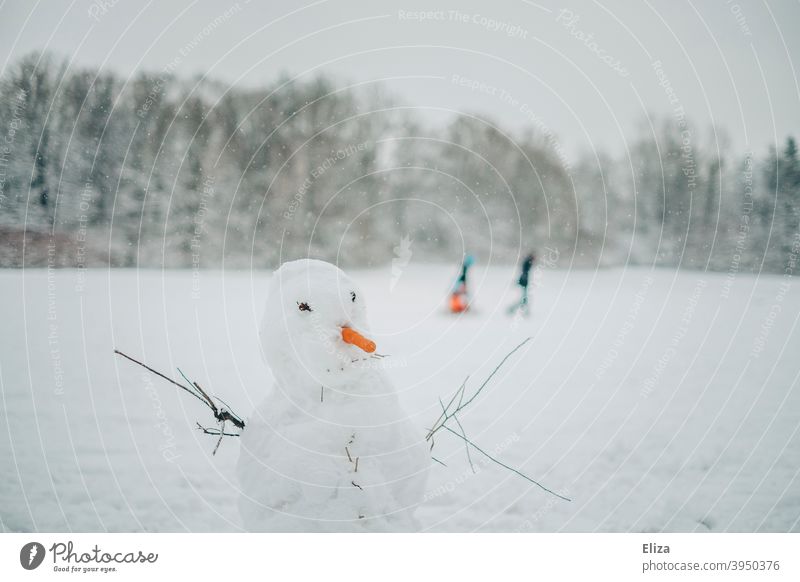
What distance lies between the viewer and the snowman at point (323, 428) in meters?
1.08

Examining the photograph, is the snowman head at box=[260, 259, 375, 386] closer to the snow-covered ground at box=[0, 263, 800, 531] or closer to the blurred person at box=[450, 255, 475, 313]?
the snow-covered ground at box=[0, 263, 800, 531]

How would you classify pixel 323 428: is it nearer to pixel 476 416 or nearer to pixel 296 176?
pixel 476 416

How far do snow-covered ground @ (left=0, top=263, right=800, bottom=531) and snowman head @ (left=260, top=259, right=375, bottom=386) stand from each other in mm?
879

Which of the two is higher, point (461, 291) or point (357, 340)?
point (357, 340)

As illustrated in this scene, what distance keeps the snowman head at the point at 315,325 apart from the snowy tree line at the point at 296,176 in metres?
1.41

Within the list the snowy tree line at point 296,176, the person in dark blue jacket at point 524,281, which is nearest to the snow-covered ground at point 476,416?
the snowy tree line at point 296,176

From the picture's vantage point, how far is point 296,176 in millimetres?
4012

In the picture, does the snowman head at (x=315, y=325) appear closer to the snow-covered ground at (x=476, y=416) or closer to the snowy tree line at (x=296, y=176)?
the snow-covered ground at (x=476, y=416)

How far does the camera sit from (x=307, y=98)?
9.84 ft

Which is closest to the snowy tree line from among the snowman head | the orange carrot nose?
the snowman head

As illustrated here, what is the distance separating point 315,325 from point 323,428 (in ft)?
0.83

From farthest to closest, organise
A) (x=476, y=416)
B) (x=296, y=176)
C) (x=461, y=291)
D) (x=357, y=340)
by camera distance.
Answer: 1. (x=461, y=291)
2. (x=296, y=176)
3. (x=476, y=416)
4. (x=357, y=340)

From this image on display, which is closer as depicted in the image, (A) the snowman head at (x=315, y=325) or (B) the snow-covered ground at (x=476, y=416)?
(A) the snowman head at (x=315, y=325)

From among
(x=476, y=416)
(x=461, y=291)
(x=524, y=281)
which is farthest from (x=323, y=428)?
(x=461, y=291)
